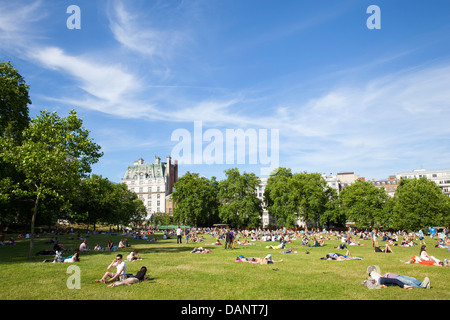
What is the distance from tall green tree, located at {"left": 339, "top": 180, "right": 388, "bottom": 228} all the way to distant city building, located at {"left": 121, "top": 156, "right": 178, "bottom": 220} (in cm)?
7963

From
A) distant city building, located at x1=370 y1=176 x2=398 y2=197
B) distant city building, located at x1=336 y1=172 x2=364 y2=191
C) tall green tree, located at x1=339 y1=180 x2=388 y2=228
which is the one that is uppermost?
distant city building, located at x1=336 y1=172 x2=364 y2=191

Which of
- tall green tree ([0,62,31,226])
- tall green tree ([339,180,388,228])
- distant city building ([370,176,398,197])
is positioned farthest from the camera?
distant city building ([370,176,398,197])

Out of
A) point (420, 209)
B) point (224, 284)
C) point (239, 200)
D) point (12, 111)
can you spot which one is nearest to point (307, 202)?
point (239, 200)

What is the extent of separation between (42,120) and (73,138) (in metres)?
2.40

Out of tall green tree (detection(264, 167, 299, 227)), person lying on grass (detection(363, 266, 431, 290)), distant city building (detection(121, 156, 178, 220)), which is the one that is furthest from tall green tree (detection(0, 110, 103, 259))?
distant city building (detection(121, 156, 178, 220))

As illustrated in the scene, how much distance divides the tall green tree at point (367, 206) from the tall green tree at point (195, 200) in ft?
127

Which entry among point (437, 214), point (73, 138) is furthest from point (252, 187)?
point (73, 138)

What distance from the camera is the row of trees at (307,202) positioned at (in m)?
59.3

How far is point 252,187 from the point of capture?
86062mm

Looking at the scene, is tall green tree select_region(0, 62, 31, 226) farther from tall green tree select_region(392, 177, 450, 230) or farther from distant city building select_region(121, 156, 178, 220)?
distant city building select_region(121, 156, 178, 220)

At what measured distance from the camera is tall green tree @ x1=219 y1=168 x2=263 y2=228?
81625mm

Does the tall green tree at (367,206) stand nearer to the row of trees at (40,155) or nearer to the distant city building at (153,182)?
the row of trees at (40,155)

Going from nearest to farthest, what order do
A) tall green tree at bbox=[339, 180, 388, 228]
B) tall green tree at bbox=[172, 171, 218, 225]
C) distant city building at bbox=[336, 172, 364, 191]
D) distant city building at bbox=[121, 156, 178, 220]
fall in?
1. tall green tree at bbox=[339, 180, 388, 228]
2. tall green tree at bbox=[172, 171, 218, 225]
3. distant city building at bbox=[121, 156, 178, 220]
4. distant city building at bbox=[336, 172, 364, 191]

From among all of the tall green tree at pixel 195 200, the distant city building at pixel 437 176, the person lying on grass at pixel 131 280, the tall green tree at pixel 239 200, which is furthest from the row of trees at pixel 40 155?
the distant city building at pixel 437 176
